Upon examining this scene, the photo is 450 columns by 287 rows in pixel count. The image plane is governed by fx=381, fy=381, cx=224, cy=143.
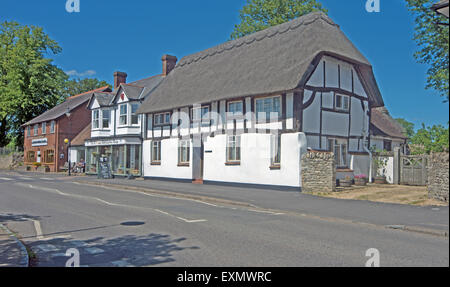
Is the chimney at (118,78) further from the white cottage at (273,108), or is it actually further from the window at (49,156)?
the white cottage at (273,108)

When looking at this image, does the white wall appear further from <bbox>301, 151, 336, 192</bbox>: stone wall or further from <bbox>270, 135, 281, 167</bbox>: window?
<bbox>301, 151, 336, 192</bbox>: stone wall

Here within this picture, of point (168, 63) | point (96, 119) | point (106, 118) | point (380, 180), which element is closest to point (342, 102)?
point (380, 180)

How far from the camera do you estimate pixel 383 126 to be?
102ft

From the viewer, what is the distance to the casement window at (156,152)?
29.7 m

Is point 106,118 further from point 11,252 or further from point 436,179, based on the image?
point 11,252

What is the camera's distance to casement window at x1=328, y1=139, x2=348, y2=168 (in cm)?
2211

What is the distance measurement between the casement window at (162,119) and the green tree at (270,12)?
16.2 metres

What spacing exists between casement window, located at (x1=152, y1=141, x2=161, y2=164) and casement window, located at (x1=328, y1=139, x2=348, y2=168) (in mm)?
13506

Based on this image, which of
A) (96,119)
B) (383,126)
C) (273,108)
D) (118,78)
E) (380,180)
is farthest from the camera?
(118,78)

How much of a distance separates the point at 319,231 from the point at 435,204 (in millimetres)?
6819

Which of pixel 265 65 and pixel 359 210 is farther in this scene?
pixel 265 65

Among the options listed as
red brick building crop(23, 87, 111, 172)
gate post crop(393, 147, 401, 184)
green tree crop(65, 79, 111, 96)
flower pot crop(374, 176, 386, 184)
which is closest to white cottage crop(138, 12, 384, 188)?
flower pot crop(374, 176, 386, 184)

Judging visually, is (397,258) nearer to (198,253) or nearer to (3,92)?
(198,253)

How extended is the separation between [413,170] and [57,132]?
38.6m
